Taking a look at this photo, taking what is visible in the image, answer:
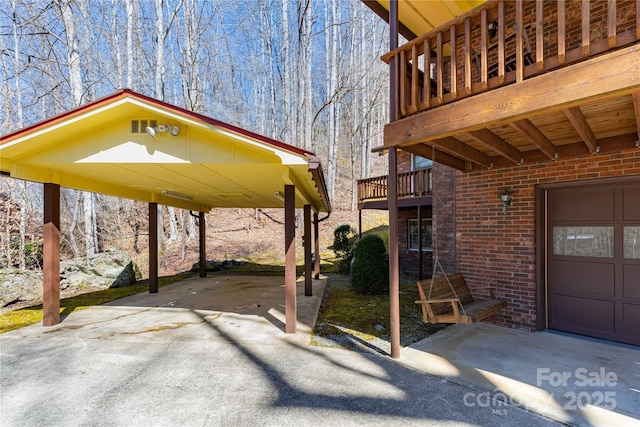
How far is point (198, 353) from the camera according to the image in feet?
13.2

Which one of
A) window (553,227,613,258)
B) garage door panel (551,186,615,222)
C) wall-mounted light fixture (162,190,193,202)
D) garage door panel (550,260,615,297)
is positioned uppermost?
wall-mounted light fixture (162,190,193,202)

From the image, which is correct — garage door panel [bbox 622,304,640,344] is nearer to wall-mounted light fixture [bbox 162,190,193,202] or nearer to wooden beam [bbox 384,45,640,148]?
wooden beam [bbox 384,45,640,148]

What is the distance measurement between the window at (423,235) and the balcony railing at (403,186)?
4.87 feet

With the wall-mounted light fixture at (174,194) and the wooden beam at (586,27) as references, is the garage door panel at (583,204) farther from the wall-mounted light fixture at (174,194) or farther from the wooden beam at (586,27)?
the wall-mounted light fixture at (174,194)

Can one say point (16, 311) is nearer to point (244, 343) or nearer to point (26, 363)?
point (26, 363)

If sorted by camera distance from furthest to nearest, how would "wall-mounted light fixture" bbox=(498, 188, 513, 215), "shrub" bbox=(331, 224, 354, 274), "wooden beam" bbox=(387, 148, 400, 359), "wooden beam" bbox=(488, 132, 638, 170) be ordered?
"shrub" bbox=(331, 224, 354, 274)
"wall-mounted light fixture" bbox=(498, 188, 513, 215)
"wooden beam" bbox=(488, 132, 638, 170)
"wooden beam" bbox=(387, 148, 400, 359)

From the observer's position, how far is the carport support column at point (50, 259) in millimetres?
5047

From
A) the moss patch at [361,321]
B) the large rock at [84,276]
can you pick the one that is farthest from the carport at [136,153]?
the large rock at [84,276]

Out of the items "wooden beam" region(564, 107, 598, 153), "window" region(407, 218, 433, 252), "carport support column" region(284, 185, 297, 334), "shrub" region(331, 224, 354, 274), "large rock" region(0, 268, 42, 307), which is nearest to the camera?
"wooden beam" region(564, 107, 598, 153)

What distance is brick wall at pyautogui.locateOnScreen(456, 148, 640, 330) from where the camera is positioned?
4.51 m

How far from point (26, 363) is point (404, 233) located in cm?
1067

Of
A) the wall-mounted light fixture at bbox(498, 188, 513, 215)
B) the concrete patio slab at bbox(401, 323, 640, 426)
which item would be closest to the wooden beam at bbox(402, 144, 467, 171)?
the wall-mounted light fixture at bbox(498, 188, 513, 215)

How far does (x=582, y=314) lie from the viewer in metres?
4.46

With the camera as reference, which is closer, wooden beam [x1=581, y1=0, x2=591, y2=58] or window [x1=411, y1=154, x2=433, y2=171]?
wooden beam [x1=581, y1=0, x2=591, y2=58]
